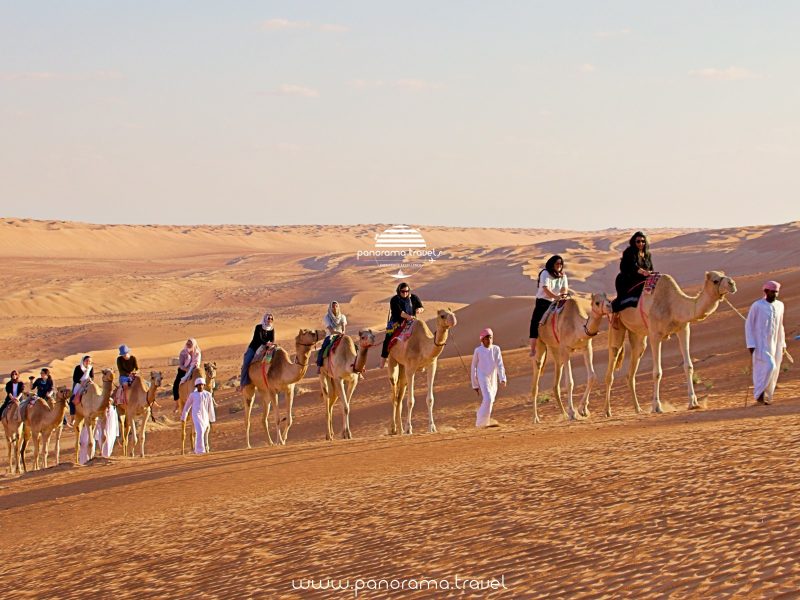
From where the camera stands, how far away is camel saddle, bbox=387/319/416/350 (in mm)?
18375

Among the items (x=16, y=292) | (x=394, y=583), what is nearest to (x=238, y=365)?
(x=394, y=583)

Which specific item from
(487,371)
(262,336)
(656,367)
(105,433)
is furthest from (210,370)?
(656,367)

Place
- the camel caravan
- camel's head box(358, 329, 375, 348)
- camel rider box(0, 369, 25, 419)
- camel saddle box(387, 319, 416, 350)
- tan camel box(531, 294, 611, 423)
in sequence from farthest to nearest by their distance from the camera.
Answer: camel rider box(0, 369, 25, 419) → camel saddle box(387, 319, 416, 350) → camel's head box(358, 329, 375, 348) → tan camel box(531, 294, 611, 423) → the camel caravan

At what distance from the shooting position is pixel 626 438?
12.7m

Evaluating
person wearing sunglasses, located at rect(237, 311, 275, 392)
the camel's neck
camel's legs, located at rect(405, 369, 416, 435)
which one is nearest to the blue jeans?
person wearing sunglasses, located at rect(237, 311, 275, 392)

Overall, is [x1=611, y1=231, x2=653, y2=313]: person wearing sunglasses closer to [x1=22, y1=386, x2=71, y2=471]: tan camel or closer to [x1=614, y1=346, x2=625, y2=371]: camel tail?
[x1=614, y1=346, x2=625, y2=371]: camel tail

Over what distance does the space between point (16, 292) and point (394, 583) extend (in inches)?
3428

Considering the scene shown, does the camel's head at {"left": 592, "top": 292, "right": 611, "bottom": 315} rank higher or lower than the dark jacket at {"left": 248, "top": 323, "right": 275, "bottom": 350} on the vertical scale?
higher

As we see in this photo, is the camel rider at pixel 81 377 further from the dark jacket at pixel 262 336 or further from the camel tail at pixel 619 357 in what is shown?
the camel tail at pixel 619 357

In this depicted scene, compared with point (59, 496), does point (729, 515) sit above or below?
above

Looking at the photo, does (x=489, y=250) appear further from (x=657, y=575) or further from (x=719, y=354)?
(x=657, y=575)

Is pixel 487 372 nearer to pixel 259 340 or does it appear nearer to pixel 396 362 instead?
pixel 396 362

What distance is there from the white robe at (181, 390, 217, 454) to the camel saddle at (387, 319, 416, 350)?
4.20 metres

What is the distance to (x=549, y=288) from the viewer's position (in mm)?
18203
